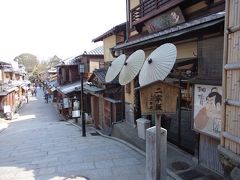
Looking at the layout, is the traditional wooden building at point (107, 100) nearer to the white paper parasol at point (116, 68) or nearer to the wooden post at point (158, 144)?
the white paper parasol at point (116, 68)

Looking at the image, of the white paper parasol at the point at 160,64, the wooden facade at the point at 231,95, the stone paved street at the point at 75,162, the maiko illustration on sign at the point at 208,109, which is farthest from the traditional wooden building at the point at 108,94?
the wooden facade at the point at 231,95

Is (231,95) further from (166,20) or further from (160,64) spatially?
(166,20)

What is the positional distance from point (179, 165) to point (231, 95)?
3.76m

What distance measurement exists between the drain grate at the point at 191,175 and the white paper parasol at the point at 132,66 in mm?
4114

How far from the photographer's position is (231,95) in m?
4.71

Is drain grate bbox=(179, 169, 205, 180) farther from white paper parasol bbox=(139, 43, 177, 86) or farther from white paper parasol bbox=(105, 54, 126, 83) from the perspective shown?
white paper parasol bbox=(105, 54, 126, 83)

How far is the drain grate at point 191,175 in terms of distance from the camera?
681 cm

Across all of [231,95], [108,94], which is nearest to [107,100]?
[108,94]

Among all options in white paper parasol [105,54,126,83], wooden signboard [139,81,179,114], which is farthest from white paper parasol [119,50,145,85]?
wooden signboard [139,81,179,114]

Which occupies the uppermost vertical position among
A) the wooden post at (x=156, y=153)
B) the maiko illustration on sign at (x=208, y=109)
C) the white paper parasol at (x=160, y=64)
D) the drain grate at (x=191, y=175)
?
Answer: the white paper parasol at (x=160, y=64)

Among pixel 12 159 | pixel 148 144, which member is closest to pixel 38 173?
pixel 12 159

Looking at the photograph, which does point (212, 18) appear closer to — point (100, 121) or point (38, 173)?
point (38, 173)

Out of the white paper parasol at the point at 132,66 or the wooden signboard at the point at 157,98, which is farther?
the white paper parasol at the point at 132,66

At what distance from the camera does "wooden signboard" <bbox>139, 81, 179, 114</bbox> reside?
217 inches
